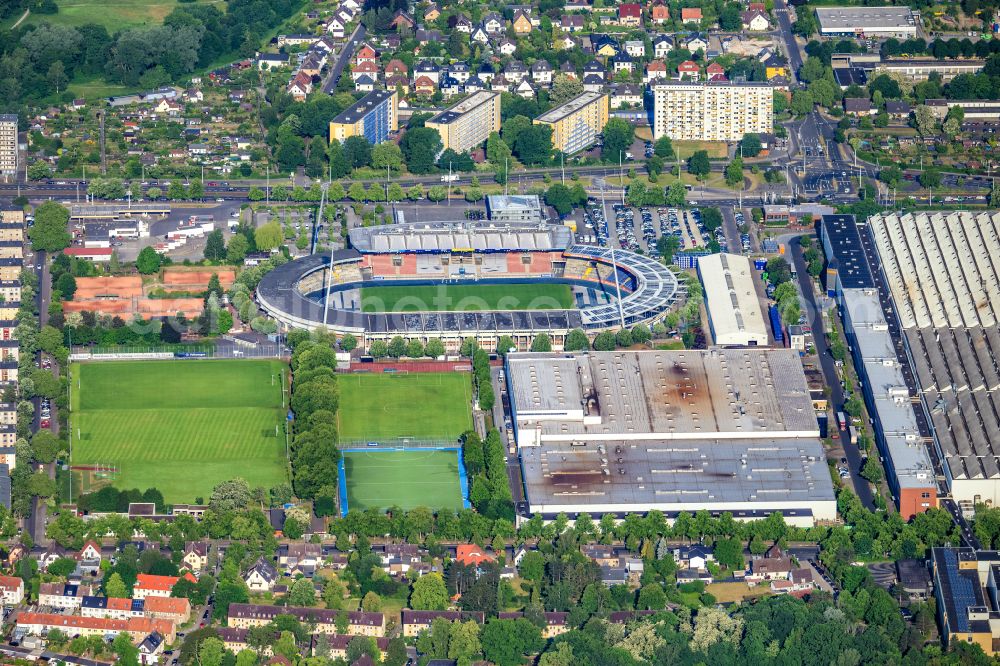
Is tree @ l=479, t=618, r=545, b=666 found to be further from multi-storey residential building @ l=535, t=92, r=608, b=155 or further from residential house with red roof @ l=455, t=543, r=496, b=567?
multi-storey residential building @ l=535, t=92, r=608, b=155

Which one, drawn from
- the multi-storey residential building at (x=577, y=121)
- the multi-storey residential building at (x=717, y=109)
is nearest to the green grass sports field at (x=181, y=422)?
the multi-storey residential building at (x=577, y=121)

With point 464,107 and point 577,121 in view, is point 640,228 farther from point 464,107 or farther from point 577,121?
point 464,107

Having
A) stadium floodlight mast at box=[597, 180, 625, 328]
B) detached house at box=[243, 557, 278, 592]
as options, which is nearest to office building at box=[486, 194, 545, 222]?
stadium floodlight mast at box=[597, 180, 625, 328]

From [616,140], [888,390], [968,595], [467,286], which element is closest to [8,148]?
[467,286]

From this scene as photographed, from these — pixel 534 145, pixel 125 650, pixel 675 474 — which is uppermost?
pixel 534 145

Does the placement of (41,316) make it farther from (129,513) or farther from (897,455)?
(897,455)

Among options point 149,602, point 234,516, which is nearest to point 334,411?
point 234,516
